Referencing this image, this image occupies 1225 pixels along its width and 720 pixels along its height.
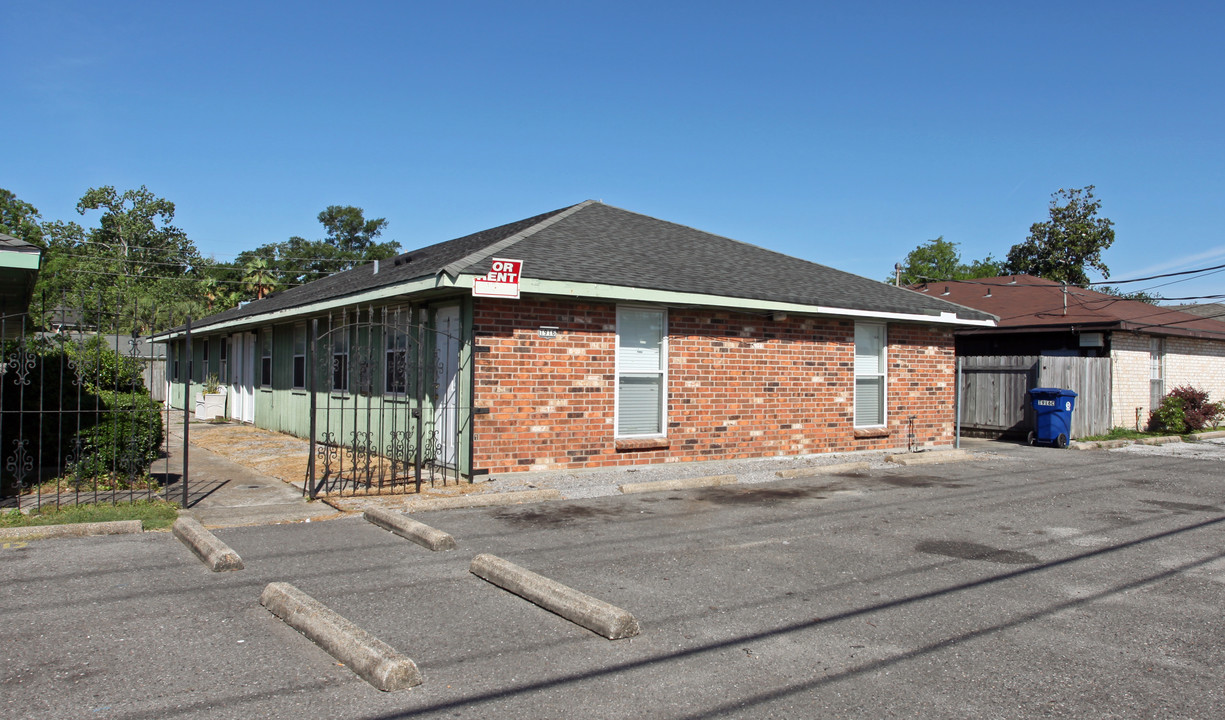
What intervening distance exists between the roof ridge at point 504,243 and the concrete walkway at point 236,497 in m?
3.07

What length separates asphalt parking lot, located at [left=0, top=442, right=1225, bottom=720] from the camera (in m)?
3.86

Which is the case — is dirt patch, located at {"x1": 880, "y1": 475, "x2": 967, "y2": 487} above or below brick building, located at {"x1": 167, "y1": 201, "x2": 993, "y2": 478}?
below

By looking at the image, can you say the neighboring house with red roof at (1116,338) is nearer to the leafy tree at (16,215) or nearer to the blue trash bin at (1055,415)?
the blue trash bin at (1055,415)

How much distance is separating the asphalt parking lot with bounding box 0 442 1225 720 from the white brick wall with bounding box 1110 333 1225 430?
12199 millimetres

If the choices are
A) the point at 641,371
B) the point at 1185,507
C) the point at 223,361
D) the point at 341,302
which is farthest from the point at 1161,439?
the point at 223,361

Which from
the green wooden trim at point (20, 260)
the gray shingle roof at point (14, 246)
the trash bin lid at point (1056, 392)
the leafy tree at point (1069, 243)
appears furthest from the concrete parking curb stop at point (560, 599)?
the leafy tree at point (1069, 243)

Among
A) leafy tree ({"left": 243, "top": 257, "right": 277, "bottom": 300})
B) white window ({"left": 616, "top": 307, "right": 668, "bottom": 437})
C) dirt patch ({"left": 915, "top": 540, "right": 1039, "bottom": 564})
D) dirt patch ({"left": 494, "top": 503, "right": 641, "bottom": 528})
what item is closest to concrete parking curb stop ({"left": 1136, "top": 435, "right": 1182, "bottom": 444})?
white window ({"left": 616, "top": 307, "right": 668, "bottom": 437})

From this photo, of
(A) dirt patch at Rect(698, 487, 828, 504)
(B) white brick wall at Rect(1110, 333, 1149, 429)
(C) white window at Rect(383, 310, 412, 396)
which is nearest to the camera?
(A) dirt patch at Rect(698, 487, 828, 504)

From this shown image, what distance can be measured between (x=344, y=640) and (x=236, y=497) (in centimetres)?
588

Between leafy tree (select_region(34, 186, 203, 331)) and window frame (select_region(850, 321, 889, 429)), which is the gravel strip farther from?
leafy tree (select_region(34, 186, 203, 331))

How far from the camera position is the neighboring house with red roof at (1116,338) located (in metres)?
19.3

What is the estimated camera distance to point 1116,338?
755 inches

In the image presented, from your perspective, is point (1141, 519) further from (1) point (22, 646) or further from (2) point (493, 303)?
A: (1) point (22, 646)

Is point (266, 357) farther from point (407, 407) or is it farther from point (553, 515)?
point (553, 515)
